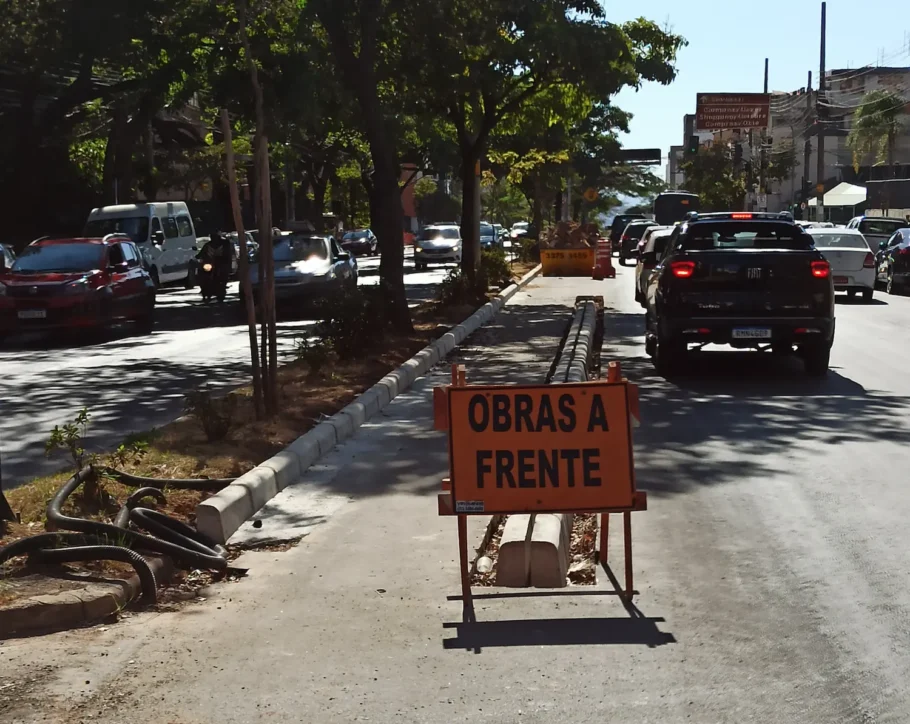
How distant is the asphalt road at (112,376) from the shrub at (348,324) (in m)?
1.12

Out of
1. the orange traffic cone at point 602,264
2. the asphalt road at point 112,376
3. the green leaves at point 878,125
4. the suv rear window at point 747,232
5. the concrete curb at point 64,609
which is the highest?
the green leaves at point 878,125

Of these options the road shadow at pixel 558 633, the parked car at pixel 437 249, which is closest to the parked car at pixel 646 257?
the road shadow at pixel 558 633

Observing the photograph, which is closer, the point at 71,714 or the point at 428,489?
the point at 71,714

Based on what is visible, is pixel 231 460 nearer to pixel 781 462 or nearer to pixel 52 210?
pixel 781 462

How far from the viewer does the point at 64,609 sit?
5.93m

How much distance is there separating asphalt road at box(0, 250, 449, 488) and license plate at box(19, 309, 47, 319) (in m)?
0.41

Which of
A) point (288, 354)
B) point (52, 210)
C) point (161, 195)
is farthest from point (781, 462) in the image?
point (161, 195)

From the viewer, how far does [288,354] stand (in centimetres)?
1781

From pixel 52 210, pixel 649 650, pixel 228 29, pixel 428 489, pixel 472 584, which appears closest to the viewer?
pixel 649 650

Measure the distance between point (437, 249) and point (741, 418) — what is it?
129 ft

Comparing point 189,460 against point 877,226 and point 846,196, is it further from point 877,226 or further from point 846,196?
point 846,196

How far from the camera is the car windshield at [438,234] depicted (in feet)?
169

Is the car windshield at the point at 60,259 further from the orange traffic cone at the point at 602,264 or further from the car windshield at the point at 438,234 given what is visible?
the car windshield at the point at 438,234

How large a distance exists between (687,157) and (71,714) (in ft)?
379
